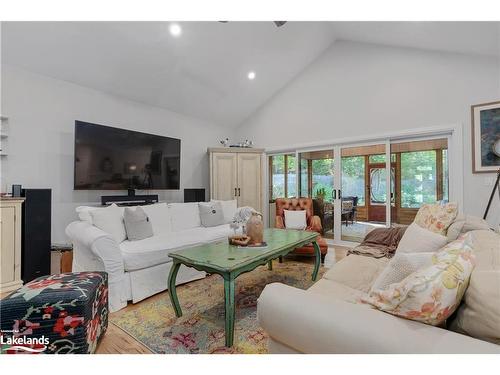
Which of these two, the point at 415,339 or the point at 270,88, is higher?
the point at 270,88

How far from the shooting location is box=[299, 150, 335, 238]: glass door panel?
4.87 meters

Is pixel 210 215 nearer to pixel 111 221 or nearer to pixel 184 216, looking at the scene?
pixel 184 216

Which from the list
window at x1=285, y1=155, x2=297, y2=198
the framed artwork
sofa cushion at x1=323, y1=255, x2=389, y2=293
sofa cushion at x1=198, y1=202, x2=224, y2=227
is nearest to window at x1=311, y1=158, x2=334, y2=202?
window at x1=285, y1=155, x2=297, y2=198

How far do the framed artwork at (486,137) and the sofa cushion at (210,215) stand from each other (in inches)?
141

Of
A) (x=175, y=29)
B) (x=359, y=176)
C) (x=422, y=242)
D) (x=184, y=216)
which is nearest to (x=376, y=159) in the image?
(x=359, y=176)

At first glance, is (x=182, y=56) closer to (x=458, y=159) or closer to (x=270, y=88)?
(x=270, y=88)

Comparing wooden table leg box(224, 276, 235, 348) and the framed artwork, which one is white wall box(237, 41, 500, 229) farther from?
wooden table leg box(224, 276, 235, 348)

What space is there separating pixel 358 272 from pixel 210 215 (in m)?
2.40

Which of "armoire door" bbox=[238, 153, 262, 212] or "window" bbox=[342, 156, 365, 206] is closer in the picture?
"window" bbox=[342, 156, 365, 206]

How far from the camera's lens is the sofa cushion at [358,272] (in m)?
1.74

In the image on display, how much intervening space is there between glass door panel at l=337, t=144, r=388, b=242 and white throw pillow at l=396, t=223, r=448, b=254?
→ 2.58m

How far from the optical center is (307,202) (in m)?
4.09

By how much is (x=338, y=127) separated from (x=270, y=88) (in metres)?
1.61

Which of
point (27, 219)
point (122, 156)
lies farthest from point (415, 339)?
point (122, 156)
